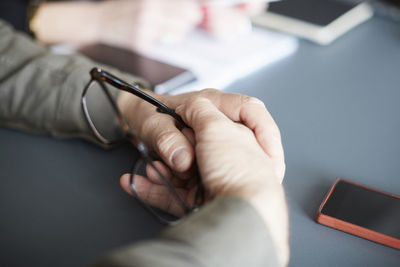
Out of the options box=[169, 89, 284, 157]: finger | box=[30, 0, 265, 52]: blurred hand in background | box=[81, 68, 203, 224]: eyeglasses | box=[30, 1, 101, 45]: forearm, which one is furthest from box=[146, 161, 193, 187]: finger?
box=[30, 1, 101, 45]: forearm

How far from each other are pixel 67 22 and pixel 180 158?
2.75 feet

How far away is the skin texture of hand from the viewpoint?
1.47ft

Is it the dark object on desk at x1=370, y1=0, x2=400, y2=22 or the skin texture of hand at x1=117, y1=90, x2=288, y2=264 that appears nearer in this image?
the skin texture of hand at x1=117, y1=90, x2=288, y2=264

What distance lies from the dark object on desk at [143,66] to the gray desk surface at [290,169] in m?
0.13

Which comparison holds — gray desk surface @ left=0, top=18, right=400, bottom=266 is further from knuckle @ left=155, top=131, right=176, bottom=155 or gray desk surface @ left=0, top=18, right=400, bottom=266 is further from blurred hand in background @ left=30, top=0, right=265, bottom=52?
blurred hand in background @ left=30, top=0, right=265, bottom=52

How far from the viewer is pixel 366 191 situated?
0.59 metres

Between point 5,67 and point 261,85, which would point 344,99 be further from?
point 5,67

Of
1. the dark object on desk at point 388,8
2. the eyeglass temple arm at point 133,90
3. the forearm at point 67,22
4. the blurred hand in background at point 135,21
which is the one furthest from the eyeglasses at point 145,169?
the dark object on desk at point 388,8

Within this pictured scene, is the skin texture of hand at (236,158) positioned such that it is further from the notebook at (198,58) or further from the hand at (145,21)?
the hand at (145,21)

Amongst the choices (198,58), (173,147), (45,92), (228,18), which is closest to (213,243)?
(173,147)

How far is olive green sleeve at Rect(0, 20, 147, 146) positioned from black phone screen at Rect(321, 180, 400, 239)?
0.41 meters

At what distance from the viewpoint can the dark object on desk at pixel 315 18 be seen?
41.4 inches

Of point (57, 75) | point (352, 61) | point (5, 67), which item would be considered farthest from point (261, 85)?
point (5, 67)

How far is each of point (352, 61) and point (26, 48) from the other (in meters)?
0.73
